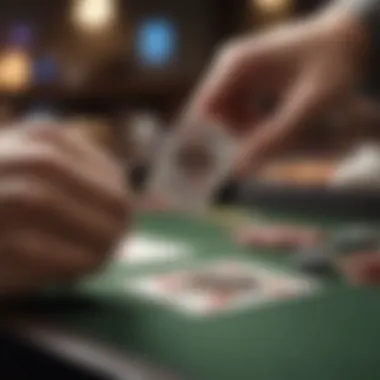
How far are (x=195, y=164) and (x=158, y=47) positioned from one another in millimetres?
953

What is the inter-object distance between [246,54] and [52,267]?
0.69 meters

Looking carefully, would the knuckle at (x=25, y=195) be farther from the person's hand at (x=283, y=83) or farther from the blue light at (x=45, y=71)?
the blue light at (x=45, y=71)

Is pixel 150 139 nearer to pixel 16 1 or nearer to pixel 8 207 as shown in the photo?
pixel 16 1

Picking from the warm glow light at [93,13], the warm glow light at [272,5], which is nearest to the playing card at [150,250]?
the warm glow light at [272,5]

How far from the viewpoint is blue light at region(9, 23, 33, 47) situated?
6.18ft

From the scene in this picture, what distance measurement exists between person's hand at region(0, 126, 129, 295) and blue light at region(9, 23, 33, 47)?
1.24 m

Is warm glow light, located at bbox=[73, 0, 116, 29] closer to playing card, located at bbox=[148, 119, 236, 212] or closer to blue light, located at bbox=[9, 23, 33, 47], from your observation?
blue light, located at bbox=[9, 23, 33, 47]

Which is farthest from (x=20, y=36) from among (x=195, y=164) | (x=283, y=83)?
(x=195, y=164)

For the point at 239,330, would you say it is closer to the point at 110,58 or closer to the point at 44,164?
the point at 44,164

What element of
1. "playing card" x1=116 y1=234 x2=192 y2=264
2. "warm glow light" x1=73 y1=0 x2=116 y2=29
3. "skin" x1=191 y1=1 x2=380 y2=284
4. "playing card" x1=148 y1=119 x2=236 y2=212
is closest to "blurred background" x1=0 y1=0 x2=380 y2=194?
"warm glow light" x1=73 y1=0 x2=116 y2=29

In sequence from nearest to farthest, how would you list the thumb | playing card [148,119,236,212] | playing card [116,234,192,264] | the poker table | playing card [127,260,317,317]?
the poker table
playing card [127,260,317,317]
playing card [116,234,192,264]
playing card [148,119,236,212]
the thumb

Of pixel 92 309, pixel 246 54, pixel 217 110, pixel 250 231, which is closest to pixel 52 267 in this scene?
pixel 92 309

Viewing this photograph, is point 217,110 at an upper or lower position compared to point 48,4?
lower

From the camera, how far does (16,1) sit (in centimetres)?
184
